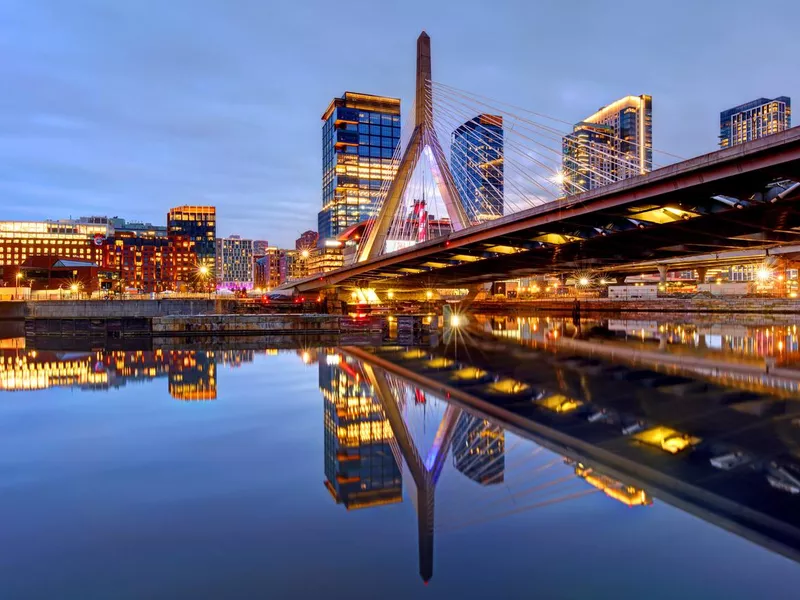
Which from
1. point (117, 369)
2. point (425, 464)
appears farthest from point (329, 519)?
point (117, 369)

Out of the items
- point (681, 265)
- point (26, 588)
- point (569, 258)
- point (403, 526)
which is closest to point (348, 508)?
point (403, 526)

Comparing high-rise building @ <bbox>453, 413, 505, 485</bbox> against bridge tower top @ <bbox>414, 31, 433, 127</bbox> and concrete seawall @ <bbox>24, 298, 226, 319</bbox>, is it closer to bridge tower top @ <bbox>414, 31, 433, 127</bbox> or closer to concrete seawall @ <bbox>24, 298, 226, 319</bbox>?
bridge tower top @ <bbox>414, 31, 433, 127</bbox>

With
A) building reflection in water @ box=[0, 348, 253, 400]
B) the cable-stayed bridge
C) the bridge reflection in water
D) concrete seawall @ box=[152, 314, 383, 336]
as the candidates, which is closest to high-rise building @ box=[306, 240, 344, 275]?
the cable-stayed bridge

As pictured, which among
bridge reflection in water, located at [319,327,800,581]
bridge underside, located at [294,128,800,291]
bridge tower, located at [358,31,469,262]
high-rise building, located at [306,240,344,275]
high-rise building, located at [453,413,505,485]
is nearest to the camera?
bridge reflection in water, located at [319,327,800,581]

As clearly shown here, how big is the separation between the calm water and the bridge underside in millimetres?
18309

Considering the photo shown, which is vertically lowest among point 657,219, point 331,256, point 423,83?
point 657,219

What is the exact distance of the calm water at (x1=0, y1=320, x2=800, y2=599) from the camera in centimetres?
597

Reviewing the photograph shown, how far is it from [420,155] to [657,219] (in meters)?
30.0

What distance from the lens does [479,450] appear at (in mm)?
11047

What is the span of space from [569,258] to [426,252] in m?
16.8

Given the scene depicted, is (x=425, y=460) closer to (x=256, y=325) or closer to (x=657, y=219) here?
(x=657, y=219)

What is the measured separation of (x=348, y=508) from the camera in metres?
8.29

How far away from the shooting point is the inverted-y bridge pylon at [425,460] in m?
6.99

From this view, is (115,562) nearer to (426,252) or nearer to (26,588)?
(26,588)
